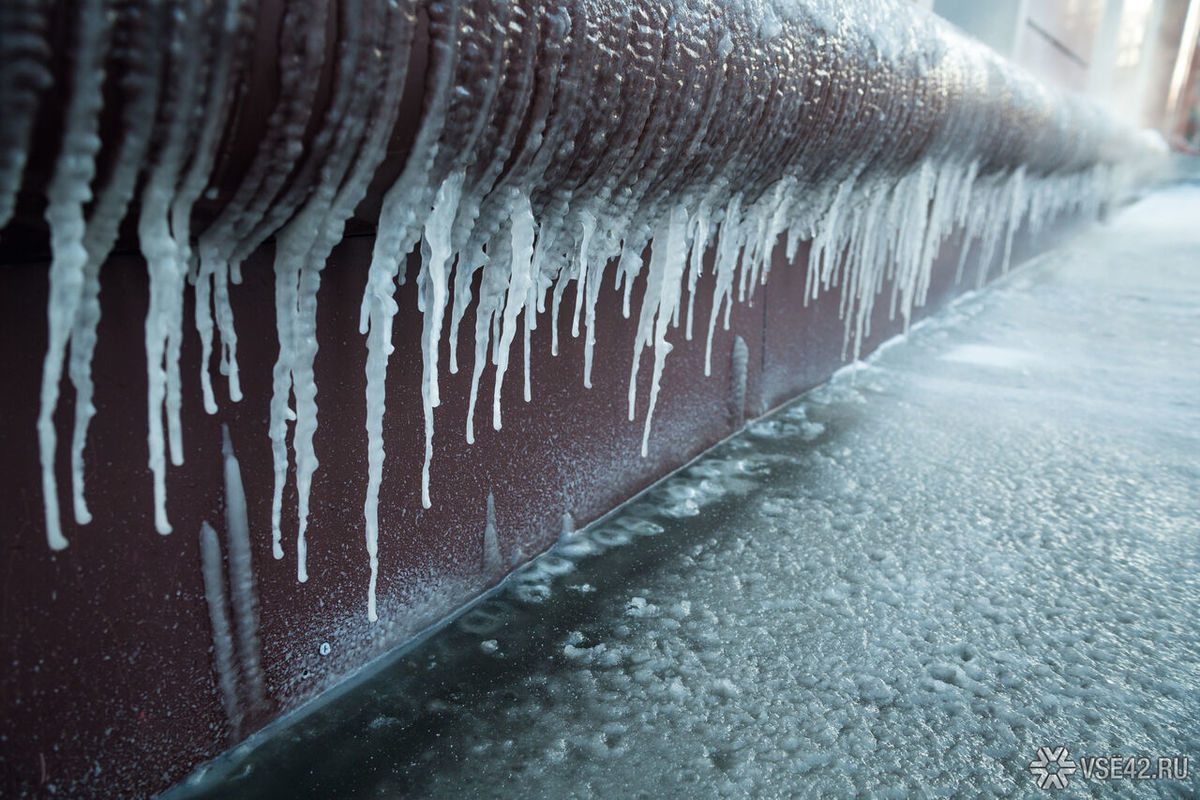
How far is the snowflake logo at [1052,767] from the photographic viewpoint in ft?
4.60

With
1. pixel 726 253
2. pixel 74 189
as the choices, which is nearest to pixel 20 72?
pixel 74 189

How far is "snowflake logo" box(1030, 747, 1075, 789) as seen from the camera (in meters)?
1.40

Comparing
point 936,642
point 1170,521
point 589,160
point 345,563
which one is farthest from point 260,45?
point 1170,521

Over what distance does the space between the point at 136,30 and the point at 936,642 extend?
1.75 meters

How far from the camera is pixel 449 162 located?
4.03ft

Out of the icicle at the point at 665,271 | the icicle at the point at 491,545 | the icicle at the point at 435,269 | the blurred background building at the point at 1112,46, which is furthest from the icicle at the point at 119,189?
the blurred background building at the point at 1112,46

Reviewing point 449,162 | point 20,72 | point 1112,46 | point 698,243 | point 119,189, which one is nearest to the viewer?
point 20,72

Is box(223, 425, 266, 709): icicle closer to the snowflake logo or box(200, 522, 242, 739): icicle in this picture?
box(200, 522, 242, 739): icicle

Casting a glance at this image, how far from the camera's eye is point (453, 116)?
1162mm

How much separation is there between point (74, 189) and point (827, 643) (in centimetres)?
157

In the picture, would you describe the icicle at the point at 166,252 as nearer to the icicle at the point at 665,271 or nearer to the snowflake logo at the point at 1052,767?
the icicle at the point at 665,271

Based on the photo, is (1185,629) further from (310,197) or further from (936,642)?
(310,197)
